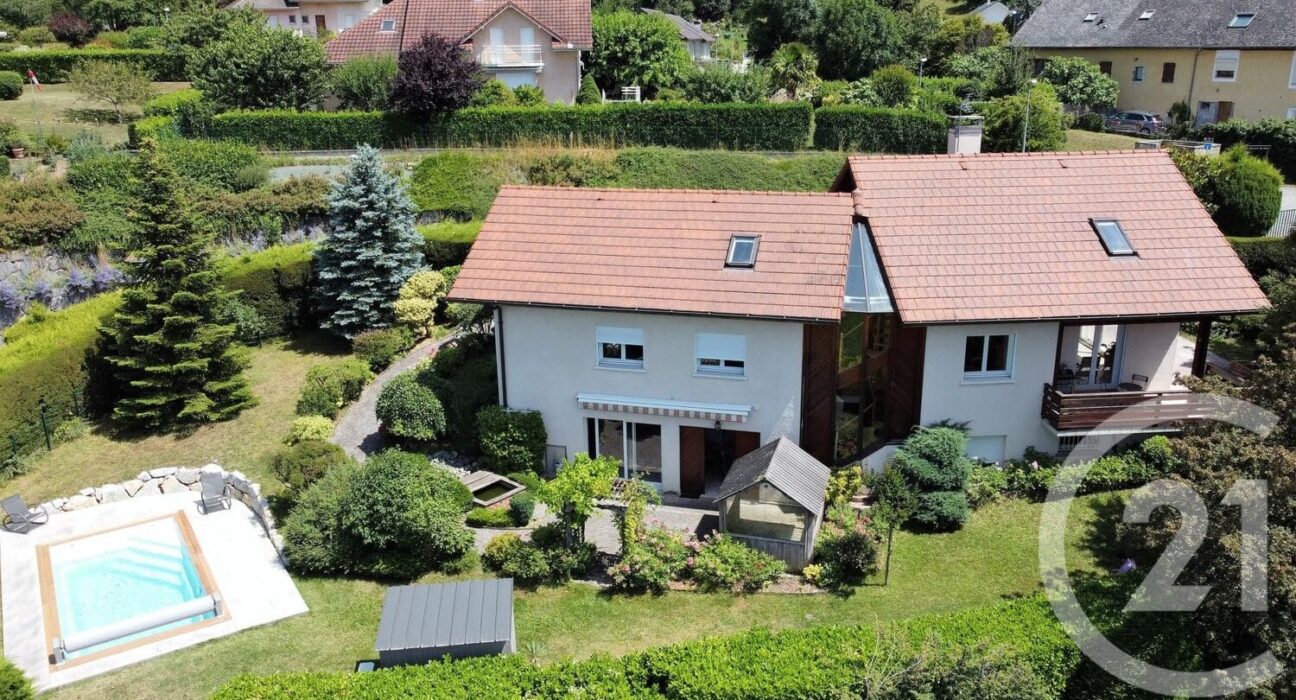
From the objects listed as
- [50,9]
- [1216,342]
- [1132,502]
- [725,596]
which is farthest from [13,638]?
[50,9]

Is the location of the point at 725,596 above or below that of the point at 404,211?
below

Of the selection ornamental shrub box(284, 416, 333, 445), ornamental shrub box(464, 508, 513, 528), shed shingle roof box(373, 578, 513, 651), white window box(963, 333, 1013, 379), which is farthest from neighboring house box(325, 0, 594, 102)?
shed shingle roof box(373, 578, 513, 651)

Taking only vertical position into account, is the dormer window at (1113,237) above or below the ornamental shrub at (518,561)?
above

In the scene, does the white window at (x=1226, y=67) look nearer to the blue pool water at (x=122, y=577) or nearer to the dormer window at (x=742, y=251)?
the dormer window at (x=742, y=251)

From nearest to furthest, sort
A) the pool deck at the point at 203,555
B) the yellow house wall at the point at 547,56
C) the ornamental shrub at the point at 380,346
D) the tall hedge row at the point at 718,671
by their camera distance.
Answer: the tall hedge row at the point at 718,671, the pool deck at the point at 203,555, the ornamental shrub at the point at 380,346, the yellow house wall at the point at 547,56

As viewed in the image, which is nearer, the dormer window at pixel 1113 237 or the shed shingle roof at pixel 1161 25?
the dormer window at pixel 1113 237

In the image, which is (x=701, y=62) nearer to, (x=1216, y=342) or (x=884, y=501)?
(x=1216, y=342)

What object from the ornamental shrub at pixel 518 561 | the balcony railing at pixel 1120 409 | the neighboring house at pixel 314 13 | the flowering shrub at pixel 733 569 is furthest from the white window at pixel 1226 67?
the neighboring house at pixel 314 13
